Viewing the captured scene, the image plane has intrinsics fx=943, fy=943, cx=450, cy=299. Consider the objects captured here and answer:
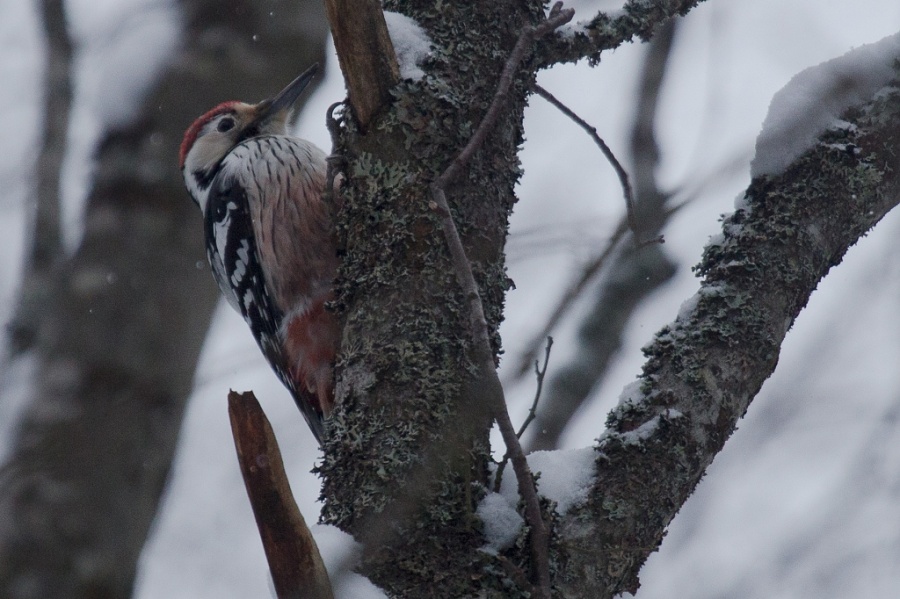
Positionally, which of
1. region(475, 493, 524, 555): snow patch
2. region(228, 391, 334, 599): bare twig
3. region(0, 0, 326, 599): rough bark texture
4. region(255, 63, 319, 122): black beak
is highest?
region(255, 63, 319, 122): black beak

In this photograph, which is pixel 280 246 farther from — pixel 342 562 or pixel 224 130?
pixel 342 562

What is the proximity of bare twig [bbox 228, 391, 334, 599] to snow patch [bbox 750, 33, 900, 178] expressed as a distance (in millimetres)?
1382

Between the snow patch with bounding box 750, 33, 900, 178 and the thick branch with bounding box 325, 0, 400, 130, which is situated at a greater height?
the snow patch with bounding box 750, 33, 900, 178

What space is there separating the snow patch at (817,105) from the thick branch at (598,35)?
0.40m

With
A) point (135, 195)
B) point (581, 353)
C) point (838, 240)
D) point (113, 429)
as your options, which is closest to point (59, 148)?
point (135, 195)

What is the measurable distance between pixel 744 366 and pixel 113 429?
1.88 m

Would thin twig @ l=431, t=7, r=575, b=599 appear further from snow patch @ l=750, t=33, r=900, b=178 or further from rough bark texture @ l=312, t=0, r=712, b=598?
snow patch @ l=750, t=33, r=900, b=178

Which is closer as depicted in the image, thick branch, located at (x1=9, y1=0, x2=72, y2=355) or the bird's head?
thick branch, located at (x1=9, y1=0, x2=72, y2=355)

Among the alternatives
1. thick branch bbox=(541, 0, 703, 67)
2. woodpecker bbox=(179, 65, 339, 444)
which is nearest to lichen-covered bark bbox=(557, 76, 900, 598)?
thick branch bbox=(541, 0, 703, 67)

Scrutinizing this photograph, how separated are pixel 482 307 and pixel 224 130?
286 cm

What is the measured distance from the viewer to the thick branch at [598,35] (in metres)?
2.34

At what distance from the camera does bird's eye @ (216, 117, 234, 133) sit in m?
4.39

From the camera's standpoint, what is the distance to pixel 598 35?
2373 millimetres

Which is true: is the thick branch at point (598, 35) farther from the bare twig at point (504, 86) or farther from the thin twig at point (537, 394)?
the thin twig at point (537, 394)
